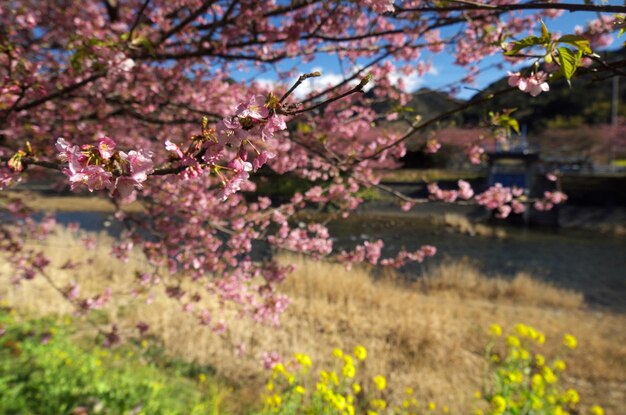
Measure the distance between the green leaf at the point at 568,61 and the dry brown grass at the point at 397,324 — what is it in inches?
123

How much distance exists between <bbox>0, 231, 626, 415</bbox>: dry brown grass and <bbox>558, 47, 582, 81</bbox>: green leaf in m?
3.13

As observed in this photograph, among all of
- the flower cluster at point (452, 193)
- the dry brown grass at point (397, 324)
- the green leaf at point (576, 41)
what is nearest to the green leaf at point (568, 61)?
the green leaf at point (576, 41)

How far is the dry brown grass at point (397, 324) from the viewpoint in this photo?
4.24 meters

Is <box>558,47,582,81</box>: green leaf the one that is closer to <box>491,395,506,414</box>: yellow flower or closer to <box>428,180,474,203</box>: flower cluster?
<box>428,180,474,203</box>: flower cluster

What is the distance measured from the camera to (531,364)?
4.56 m

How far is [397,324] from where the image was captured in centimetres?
539

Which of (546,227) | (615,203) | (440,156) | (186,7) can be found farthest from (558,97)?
(186,7)

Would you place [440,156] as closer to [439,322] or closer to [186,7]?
[439,322]

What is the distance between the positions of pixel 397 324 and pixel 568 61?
197 inches

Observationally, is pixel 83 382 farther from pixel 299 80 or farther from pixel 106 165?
pixel 299 80

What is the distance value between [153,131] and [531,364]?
4.78 metres

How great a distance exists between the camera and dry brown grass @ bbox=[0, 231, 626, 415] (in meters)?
4.24

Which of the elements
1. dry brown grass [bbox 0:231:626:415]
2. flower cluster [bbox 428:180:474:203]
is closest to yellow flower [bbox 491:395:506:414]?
dry brown grass [bbox 0:231:626:415]

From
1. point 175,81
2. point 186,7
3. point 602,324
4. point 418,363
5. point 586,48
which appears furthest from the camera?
point 602,324
